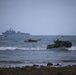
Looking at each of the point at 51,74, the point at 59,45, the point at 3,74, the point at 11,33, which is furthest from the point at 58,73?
the point at 11,33

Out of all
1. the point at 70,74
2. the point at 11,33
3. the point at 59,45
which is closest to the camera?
the point at 70,74

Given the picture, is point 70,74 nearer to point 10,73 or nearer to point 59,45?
point 10,73

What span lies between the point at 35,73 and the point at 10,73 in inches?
28.2

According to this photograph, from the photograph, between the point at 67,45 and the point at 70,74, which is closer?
the point at 70,74

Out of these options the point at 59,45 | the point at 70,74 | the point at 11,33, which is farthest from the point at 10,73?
the point at 11,33

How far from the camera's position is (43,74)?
27.4ft

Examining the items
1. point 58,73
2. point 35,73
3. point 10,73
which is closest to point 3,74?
point 10,73

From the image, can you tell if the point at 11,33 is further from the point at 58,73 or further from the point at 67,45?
the point at 58,73

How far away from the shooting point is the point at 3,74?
8297 millimetres

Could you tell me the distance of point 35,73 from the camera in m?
8.53

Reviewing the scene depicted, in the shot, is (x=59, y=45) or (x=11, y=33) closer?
(x=59, y=45)

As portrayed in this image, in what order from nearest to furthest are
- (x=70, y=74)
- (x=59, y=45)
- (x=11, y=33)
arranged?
(x=70, y=74) → (x=59, y=45) → (x=11, y=33)

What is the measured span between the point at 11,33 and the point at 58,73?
92069 mm

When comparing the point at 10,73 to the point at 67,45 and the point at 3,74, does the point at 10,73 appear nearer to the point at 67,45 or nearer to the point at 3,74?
the point at 3,74
